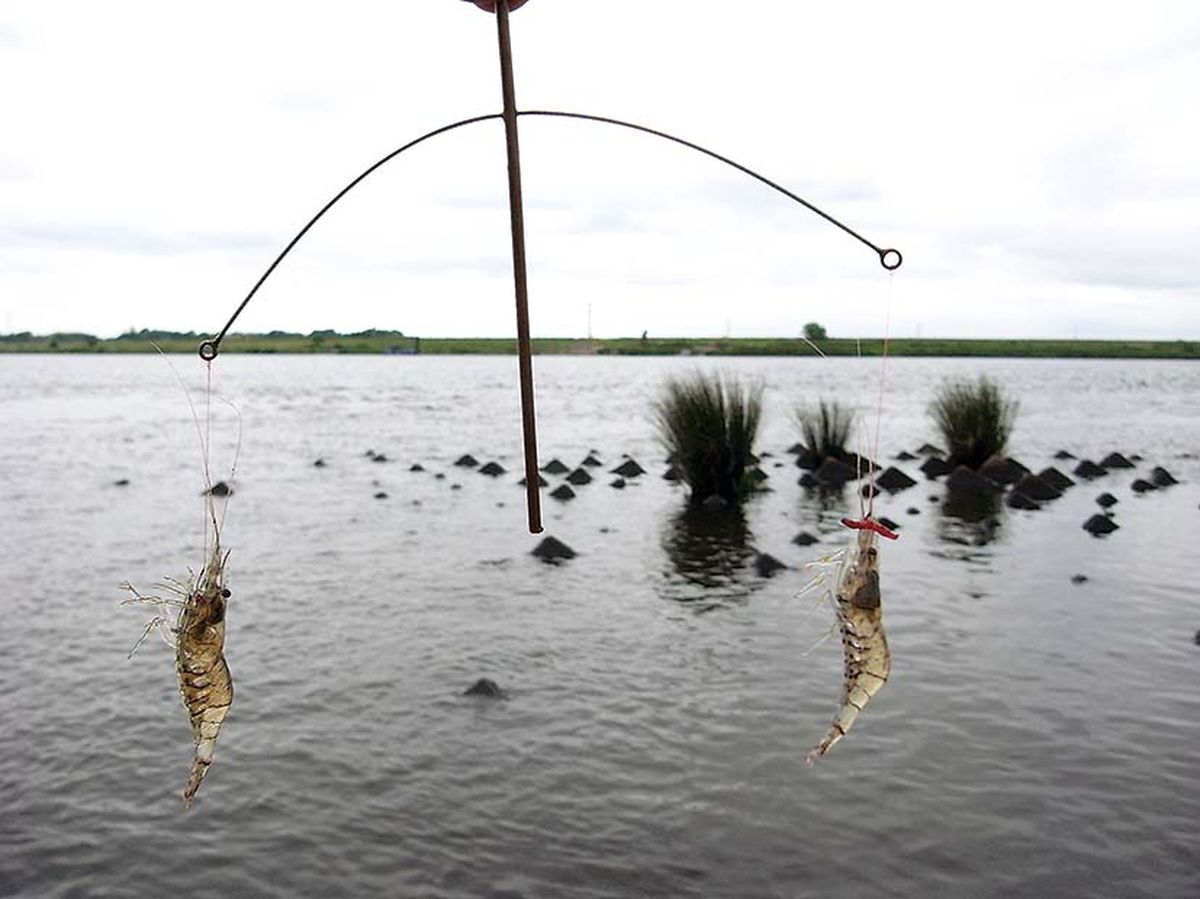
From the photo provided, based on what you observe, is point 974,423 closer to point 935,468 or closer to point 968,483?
point 935,468

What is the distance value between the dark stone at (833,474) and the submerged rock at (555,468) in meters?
7.10

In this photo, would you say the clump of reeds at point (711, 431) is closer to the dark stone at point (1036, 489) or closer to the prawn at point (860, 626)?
the dark stone at point (1036, 489)

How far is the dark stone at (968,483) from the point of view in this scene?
2744 cm

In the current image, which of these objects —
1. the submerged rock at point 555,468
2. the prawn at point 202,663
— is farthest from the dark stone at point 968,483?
the prawn at point 202,663

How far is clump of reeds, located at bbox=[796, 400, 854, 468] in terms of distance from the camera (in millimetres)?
31156

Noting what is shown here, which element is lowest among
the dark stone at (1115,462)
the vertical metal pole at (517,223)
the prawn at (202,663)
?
the dark stone at (1115,462)

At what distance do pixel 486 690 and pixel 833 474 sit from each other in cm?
1875

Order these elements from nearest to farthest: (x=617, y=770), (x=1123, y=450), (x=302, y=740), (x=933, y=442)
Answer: (x=617, y=770)
(x=302, y=740)
(x=1123, y=450)
(x=933, y=442)

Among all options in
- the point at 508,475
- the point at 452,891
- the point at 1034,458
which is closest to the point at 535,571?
the point at 452,891

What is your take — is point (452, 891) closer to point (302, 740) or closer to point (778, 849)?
point (778, 849)

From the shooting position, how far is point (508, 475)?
107 ft

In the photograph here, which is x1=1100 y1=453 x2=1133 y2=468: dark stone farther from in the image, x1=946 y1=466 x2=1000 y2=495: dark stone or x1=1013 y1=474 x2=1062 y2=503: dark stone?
x1=1013 y1=474 x2=1062 y2=503: dark stone

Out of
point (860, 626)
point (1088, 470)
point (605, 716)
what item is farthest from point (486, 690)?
point (1088, 470)

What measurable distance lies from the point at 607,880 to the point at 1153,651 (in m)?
8.66
